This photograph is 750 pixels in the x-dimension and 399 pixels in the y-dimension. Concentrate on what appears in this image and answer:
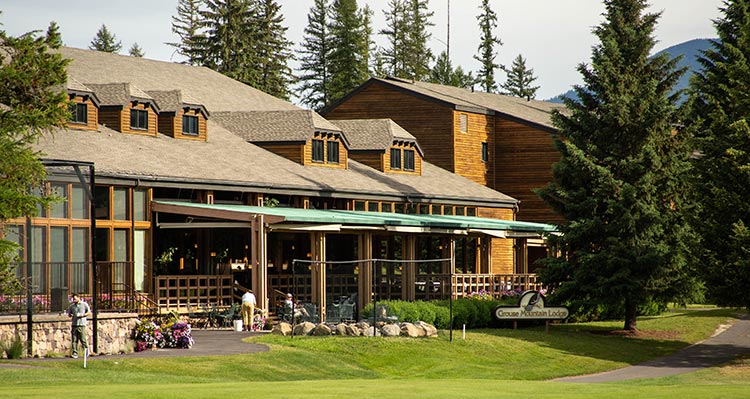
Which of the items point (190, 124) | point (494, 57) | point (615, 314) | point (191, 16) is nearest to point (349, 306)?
point (190, 124)

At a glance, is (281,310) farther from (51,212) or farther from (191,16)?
(191,16)

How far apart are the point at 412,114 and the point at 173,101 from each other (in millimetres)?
19913

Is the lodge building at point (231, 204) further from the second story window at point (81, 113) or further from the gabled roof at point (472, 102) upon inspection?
the gabled roof at point (472, 102)

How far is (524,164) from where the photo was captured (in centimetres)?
6481

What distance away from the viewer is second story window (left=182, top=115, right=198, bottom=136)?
159 ft

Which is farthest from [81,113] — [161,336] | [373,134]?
[373,134]

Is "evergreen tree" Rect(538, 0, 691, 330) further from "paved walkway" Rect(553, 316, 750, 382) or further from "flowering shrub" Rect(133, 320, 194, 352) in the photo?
"flowering shrub" Rect(133, 320, 194, 352)

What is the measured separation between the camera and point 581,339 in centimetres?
4197

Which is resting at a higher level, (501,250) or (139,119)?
(139,119)

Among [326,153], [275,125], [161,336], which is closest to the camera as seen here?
[161,336]

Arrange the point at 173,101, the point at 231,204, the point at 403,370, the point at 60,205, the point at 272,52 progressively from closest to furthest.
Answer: the point at 403,370, the point at 60,205, the point at 231,204, the point at 173,101, the point at 272,52

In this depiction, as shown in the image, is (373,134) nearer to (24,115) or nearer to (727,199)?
(727,199)

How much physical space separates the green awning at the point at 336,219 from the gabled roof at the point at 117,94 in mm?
5478

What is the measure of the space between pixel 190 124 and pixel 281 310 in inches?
416
